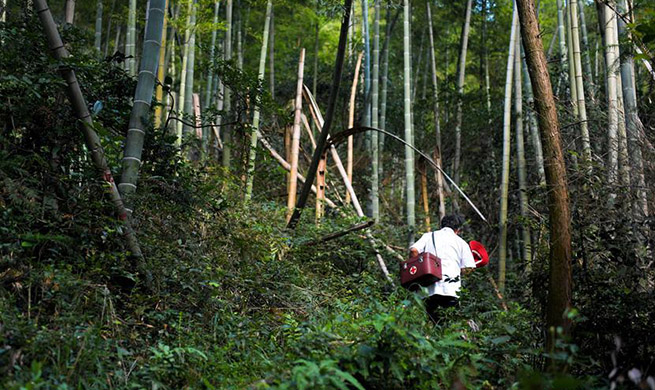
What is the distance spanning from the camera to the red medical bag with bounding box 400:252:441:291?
5102 millimetres

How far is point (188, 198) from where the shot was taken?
489 centimetres

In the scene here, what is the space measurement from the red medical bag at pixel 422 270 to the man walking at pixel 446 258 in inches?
2.9

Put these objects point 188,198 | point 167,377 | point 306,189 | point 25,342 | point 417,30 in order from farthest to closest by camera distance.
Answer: point 417,30 < point 306,189 < point 188,198 < point 167,377 < point 25,342

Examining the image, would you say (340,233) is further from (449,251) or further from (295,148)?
(449,251)

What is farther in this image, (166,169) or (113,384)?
(166,169)

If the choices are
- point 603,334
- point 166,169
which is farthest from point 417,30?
point 603,334

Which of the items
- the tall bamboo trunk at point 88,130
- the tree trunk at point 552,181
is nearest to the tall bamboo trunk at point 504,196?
the tree trunk at point 552,181

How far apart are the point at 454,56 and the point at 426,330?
563 inches

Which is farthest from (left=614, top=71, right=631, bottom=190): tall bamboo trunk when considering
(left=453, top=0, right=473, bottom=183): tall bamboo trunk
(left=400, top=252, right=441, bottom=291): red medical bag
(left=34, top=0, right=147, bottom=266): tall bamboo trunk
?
→ (left=453, top=0, right=473, bottom=183): tall bamboo trunk

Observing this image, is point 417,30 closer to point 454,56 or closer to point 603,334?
point 454,56

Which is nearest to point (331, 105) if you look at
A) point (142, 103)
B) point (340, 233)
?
point (340, 233)

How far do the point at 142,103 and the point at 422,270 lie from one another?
2.25m

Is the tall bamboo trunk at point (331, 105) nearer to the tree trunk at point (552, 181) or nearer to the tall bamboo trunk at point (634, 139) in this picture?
the tall bamboo trunk at point (634, 139)

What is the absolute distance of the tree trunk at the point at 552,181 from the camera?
12.2ft
